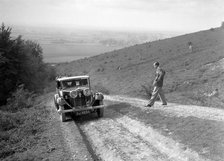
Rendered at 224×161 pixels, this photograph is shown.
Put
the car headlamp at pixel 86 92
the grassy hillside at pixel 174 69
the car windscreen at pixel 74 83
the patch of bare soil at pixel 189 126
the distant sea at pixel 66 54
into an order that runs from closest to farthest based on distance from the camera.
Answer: the patch of bare soil at pixel 189 126, the car headlamp at pixel 86 92, the car windscreen at pixel 74 83, the grassy hillside at pixel 174 69, the distant sea at pixel 66 54

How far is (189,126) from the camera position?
10.8m

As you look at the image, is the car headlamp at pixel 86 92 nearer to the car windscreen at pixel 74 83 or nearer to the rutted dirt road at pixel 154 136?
the car windscreen at pixel 74 83

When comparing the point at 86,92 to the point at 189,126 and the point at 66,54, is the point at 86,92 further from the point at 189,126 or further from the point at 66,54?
the point at 66,54

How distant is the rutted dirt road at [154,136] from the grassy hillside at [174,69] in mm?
7423

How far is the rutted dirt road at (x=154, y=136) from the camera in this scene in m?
8.71

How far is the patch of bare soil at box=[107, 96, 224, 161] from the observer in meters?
8.61

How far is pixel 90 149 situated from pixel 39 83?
1251 inches

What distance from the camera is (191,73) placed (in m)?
31.1

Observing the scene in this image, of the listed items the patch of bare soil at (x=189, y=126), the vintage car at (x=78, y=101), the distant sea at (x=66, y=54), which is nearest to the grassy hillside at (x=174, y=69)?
the patch of bare soil at (x=189, y=126)

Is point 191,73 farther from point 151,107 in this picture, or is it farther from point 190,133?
point 190,133

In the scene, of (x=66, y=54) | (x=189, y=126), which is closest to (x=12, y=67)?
(x=189, y=126)

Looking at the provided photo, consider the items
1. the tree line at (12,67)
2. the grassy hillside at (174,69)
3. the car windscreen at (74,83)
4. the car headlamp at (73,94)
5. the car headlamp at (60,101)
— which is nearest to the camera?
the car headlamp at (60,101)

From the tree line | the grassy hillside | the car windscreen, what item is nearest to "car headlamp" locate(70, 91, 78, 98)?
the car windscreen

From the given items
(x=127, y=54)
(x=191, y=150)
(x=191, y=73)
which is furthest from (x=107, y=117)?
(x=127, y=54)
